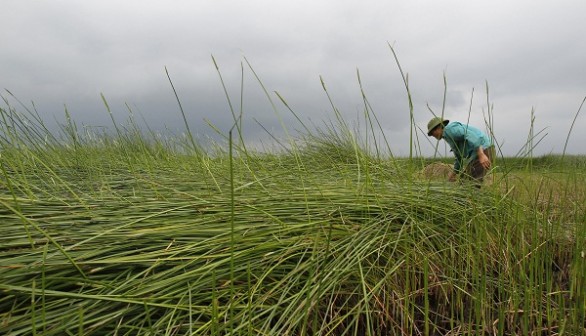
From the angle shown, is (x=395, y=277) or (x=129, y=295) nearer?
(x=129, y=295)

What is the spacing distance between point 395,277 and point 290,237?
1.05 feet

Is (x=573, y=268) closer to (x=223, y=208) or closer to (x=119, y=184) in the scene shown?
(x=223, y=208)

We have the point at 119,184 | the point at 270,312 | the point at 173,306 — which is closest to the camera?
the point at 173,306

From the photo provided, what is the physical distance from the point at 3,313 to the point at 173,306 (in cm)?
38

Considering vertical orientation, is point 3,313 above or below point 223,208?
below

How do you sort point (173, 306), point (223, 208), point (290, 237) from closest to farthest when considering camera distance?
1. point (173, 306)
2. point (290, 237)
3. point (223, 208)

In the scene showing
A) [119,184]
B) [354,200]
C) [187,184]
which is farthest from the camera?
[119,184]

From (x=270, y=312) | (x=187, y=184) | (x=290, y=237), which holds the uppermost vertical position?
(x=187, y=184)

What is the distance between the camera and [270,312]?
1.00 metres

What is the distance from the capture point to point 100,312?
92 cm

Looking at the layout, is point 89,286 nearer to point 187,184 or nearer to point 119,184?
point 187,184

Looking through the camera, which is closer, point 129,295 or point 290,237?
point 129,295

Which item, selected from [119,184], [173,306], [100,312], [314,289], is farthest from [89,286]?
[119,184]

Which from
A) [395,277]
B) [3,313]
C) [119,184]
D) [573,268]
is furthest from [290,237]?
[119,184]
